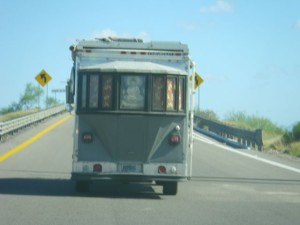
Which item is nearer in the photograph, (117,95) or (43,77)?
(117,95)

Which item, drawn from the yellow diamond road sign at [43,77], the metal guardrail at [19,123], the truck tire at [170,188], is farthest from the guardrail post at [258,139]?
the yellow diamond road sign at [43,77]

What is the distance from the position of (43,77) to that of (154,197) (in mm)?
37698

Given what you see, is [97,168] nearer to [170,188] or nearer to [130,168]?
[130,168]

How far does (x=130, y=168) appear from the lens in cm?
1345

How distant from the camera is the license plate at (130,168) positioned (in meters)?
13.4

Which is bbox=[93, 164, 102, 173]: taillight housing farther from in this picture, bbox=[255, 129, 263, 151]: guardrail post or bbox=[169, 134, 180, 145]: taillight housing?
bbox=[255, 129, 263, 151]: guardrail post

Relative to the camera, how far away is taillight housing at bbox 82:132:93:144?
13.4 metres

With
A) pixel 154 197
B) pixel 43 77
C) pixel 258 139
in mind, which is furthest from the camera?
pixel 43 77

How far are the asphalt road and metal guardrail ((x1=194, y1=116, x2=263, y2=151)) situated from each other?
706 centimetres

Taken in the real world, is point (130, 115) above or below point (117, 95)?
below

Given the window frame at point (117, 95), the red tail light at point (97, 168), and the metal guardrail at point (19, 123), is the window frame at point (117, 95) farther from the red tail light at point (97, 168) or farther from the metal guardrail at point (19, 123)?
the metal guardrail at point (19, 123)

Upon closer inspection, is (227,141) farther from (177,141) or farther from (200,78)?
(177,141)

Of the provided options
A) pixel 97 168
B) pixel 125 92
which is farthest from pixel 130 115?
pixel 97 168

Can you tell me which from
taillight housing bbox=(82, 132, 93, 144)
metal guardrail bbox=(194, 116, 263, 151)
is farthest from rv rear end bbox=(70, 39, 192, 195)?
metal guardrail bbox=(194, 116, 263, 151)
